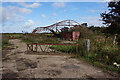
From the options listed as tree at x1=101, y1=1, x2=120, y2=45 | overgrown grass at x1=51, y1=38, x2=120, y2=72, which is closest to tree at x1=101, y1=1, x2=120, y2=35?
tree at x1=101, y1=1, x2=120, y2=45

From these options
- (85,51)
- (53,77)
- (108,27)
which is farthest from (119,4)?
(53,77)

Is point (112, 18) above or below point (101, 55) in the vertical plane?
above

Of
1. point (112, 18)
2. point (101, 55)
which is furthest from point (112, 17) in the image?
point (101, 55)

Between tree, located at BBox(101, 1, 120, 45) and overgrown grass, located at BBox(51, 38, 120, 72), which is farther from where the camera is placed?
tree, located at BBox(101, 1, 120, 45)

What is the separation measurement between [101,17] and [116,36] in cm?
Result: 276

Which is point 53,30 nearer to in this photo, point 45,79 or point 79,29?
Answer: point 79,29

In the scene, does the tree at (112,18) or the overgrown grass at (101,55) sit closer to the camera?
the overgrown grass at (101,55)

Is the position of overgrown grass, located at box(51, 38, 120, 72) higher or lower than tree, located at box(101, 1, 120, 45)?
lower

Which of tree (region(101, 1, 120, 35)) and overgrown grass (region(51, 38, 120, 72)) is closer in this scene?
overgrown grass (region(51, 38, 120, 72))

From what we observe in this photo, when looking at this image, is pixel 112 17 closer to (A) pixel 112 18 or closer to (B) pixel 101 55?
(A) pixel 112 18

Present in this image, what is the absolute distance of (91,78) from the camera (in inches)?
145

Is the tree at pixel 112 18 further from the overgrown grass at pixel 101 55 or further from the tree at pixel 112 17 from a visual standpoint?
the overgrown grass at pixel 101 55

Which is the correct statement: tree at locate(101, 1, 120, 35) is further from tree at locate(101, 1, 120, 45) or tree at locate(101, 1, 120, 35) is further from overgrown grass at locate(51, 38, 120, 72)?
overgrown grass at locate(51, 38, 120, 72)

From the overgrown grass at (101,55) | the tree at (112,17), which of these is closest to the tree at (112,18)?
the tree at (112,17)
